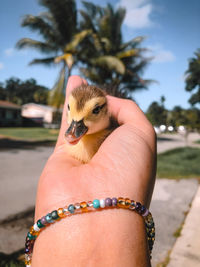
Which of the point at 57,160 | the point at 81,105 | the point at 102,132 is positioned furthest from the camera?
the point at 102,132

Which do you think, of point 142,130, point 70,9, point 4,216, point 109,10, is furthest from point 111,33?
point 142,130

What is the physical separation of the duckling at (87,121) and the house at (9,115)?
39.0 metres

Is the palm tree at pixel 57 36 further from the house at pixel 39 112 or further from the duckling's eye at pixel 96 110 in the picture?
the house at pixel 39 112

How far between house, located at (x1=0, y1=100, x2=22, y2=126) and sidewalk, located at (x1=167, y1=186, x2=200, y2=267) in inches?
1500

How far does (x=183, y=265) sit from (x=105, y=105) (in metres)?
2.39

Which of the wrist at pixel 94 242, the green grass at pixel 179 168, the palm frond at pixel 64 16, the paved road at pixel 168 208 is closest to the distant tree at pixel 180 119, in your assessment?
the green grass at pixel 179 168

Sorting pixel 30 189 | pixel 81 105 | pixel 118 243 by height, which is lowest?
pixel 30 189

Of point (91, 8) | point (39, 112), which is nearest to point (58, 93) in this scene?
point (91, 8)

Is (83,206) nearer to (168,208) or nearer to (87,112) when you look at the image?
(87,112)

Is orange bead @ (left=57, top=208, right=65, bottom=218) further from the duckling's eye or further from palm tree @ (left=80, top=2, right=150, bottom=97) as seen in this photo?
palm tree @ (left=80, top=2, right=150, bottom=97)

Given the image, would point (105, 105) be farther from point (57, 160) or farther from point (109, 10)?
point (109, 10)

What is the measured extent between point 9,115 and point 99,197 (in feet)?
141

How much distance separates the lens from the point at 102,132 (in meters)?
2.10

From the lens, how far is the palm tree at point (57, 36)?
16656 mm
